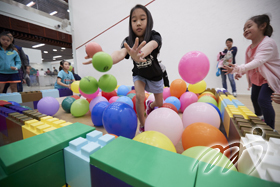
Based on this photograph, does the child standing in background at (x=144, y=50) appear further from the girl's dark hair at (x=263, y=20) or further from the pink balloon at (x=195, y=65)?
the girl's dark hair at (x=263, y=20)

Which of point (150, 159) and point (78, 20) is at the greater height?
point (78, 20)

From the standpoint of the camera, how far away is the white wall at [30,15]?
13.3 feet

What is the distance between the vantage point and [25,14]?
4.37 metres

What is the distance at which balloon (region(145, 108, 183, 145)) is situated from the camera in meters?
0.92

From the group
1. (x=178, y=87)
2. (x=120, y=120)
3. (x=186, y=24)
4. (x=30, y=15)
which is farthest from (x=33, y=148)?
(x=30, y=15)

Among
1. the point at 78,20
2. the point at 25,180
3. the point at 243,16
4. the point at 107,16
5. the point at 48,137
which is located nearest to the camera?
the point at 25,180

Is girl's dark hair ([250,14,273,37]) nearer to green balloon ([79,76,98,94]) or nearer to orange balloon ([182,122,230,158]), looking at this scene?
orange balloon ([182,122,230,158])

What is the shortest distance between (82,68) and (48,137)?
5331mm

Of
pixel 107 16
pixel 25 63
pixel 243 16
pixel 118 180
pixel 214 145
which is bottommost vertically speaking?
pixel 214 145

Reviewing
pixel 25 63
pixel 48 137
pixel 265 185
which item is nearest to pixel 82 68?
pixel 25 63

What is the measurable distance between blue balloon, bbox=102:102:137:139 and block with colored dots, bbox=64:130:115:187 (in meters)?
0.49

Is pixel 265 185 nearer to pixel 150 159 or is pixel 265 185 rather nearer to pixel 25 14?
pixel 150 159

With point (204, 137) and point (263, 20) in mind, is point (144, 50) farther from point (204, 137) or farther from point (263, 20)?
point (263, 20)

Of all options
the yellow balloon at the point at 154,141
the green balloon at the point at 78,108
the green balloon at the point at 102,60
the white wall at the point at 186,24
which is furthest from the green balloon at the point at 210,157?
the white wall at the point at 186,24
